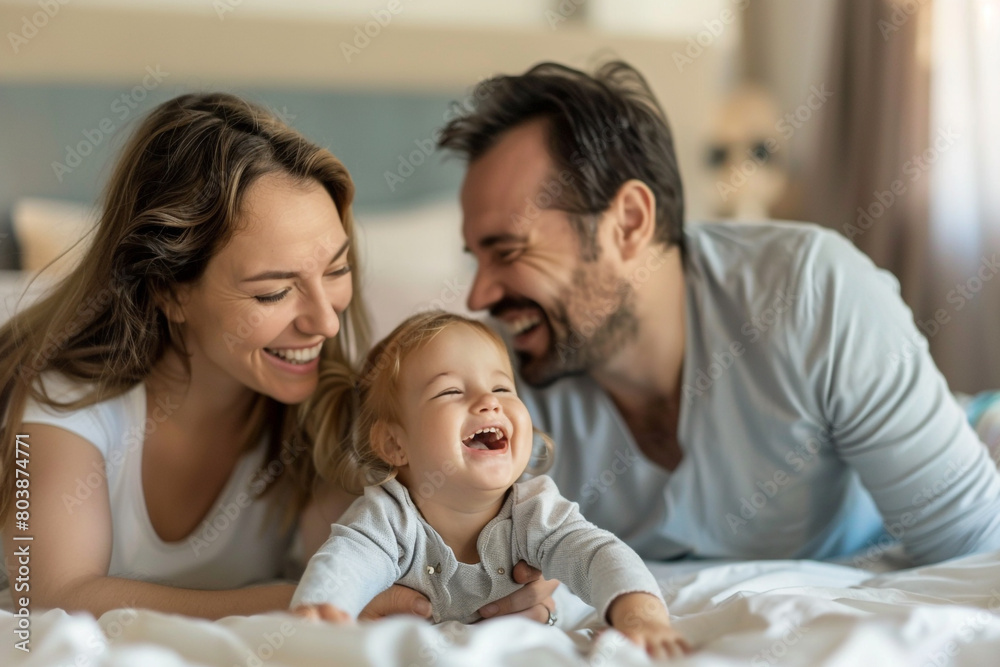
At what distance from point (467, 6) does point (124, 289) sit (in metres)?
1.99

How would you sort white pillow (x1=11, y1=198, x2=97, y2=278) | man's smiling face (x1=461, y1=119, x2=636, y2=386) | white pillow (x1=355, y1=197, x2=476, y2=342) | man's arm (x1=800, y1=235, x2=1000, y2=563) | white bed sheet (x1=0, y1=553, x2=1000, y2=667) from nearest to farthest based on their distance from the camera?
white bed sheet (x1=0, y1=553, x2=1000, y2=667)
man's arm (x1=800, y1=235, x2=1000, y2=563)
man's smiling face (x1=461, y1=119, x2=636, y2=386)
white pillow (x1=11, y1=198, x2=97, y2=278)
white pillow (x1=355, y1=197, x2=476, y2=342)

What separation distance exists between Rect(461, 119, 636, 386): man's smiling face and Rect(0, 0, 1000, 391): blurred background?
471 mm

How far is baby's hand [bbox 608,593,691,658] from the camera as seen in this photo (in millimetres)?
887

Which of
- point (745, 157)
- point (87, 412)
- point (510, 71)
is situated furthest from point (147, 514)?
point (745, 157)

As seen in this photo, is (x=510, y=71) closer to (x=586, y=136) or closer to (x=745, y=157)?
(x=745, y=157)

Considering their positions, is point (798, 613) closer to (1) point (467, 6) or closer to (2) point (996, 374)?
(2) point (996, 374)

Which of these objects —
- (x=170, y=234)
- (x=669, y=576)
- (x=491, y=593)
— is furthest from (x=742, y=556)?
(x=170, y=234)

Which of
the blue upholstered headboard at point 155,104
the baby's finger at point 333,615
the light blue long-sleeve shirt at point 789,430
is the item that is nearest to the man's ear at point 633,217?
the light blue long-sleeve shirt at point 789,430

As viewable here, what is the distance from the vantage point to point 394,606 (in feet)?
3.52

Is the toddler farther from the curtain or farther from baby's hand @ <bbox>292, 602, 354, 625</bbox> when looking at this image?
the curtain

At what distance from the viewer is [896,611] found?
923 millimetres

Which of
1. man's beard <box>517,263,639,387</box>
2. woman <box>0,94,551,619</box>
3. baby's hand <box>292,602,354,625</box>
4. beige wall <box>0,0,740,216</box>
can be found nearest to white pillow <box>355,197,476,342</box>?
beige wall <box>0,0,740,216</box>

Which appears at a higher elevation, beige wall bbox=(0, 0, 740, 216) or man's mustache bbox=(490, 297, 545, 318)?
beige wall bbox=(0, 0, 740, 216)

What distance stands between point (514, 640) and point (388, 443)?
14.1 inches
